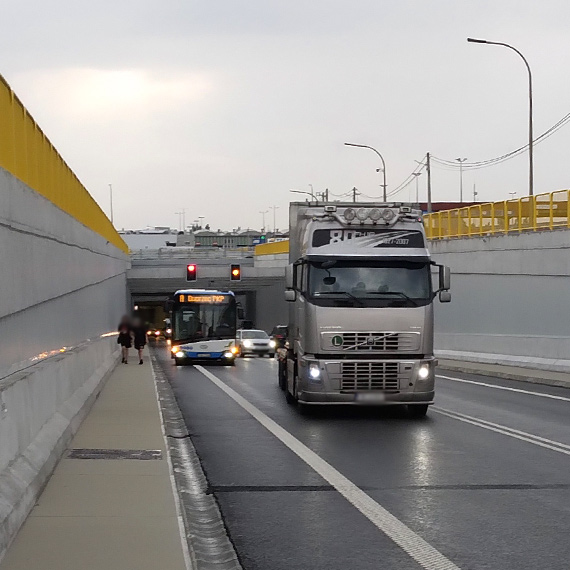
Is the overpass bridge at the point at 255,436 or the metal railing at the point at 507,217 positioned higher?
the metal railing at the point at 507,217

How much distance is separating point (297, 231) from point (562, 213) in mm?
16039

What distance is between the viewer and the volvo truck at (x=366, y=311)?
18.4 meters

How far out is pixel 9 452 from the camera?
29.6 feet

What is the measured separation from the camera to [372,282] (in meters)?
18.8

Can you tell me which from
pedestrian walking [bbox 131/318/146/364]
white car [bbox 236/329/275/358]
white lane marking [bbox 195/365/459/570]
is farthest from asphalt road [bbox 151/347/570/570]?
white car [bbox 236/329/275/358]

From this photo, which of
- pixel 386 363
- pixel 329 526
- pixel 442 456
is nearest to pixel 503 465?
pixel 442 456

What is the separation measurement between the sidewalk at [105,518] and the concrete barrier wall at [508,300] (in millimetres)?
21656

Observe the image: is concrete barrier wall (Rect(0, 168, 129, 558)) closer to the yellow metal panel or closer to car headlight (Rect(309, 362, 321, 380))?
car headlight (Rect(309, 362, 321, 380))

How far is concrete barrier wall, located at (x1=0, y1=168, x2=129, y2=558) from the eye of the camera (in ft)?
29.7

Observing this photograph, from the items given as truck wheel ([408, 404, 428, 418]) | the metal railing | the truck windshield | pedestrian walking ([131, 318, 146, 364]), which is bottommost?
truck wheel ([408, 404, 428, 418])

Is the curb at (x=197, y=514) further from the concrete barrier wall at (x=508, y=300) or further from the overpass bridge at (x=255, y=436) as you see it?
the concrete barrier wall at (x=508, y=300)

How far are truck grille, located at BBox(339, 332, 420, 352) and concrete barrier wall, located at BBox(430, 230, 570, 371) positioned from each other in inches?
576

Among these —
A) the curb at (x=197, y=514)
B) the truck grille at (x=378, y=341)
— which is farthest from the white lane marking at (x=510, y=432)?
the curb at (x=197, y=514)

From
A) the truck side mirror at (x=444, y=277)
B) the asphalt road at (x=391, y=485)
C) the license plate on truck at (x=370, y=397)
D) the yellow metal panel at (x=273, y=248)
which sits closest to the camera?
the asphalt road at (x=391, y=485)
